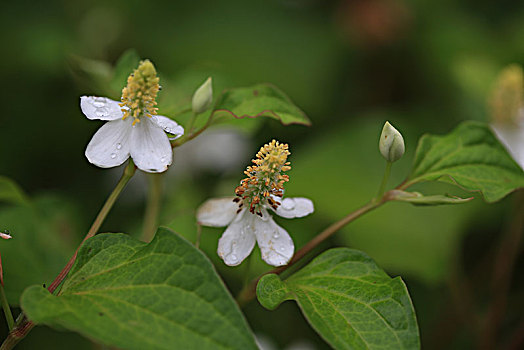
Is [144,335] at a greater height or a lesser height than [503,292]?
greater

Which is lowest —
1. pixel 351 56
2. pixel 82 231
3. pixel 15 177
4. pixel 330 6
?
pixel 82 231

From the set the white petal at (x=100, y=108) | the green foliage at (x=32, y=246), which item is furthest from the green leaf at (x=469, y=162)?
the green foliage at (x=32, y=246)

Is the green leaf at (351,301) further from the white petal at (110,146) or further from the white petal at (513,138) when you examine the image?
the white petal at (513,138)

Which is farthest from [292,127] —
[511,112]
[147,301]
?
[147,301]

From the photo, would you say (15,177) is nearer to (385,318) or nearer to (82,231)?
(82,231)

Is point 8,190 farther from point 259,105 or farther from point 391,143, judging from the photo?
point 391,143

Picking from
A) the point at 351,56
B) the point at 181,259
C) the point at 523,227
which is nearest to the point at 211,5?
the point at 351,56

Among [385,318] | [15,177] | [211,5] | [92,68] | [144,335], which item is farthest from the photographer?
[211,5]

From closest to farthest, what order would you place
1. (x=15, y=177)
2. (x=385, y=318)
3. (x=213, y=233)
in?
(x=385, y=318) → (x=213, y=233) → (x=15, y=177)
